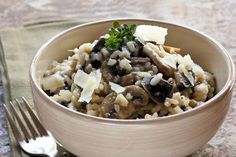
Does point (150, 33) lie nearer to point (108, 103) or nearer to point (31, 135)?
point (108, 103)

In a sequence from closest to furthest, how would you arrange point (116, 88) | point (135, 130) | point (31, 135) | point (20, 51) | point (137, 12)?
point (135, 130)
point (116, 88)
point (31, 135)
point (20, 51)
point (137, 12)

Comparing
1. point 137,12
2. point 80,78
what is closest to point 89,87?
point 80,78

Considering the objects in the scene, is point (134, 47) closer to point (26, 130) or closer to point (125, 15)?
point (26, 130)

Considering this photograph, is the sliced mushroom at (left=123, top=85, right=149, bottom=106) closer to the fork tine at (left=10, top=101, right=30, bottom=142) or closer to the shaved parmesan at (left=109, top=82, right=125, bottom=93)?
the shaved parmesan at (left=109, top=82, right=125, bottom=93)

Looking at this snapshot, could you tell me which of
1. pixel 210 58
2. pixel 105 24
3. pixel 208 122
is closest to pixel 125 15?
pixel 105 24

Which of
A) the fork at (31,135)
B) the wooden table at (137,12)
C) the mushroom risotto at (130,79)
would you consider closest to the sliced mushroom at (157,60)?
the mushroom risotto at (130,79)

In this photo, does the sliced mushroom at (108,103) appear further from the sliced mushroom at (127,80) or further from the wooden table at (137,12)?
the wooden table at (137,12)
